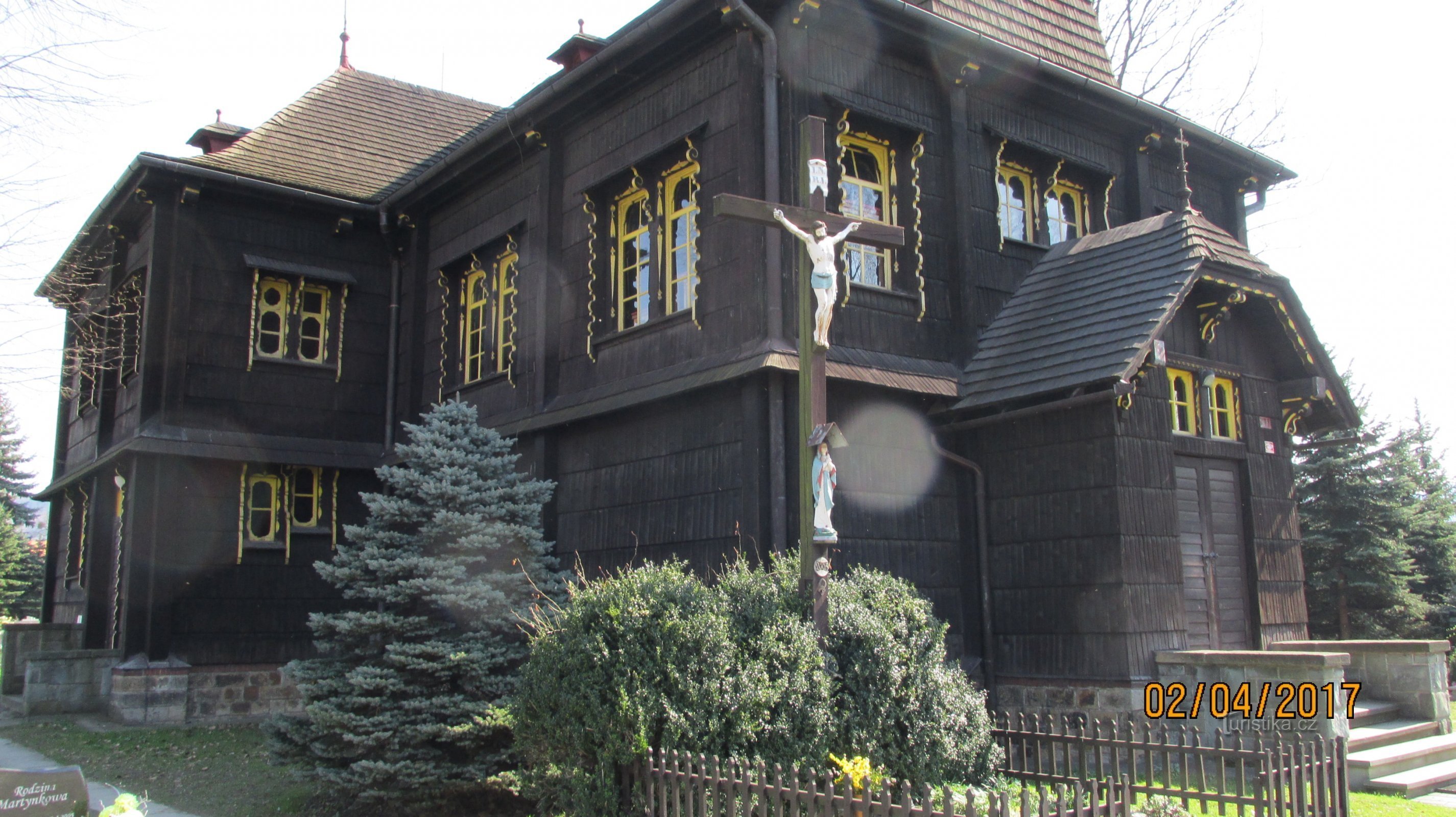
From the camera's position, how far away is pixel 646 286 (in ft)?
39.0

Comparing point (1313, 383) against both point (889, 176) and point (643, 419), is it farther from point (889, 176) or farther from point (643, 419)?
point (643, 419)

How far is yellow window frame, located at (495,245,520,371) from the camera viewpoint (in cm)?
1412

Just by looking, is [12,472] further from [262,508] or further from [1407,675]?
[1407,675]

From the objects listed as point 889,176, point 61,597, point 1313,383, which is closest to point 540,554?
point 889,176

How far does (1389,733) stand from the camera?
9484 millimetres

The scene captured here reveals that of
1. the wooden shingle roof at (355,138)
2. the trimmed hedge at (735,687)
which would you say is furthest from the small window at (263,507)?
the trimmed hedge at (735,687)

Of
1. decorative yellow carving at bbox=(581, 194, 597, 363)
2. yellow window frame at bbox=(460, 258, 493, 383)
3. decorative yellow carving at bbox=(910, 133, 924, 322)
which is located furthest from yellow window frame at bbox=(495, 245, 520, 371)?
decorative yellow carving at bbox=(910, 133, 924, 322)

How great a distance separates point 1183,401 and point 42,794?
9414mm

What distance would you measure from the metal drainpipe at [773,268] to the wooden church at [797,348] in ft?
0.11

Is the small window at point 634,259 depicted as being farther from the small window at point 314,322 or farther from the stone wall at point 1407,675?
the stone wall at point 1407,675

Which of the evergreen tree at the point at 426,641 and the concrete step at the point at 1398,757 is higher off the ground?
the evergreen tree at the point at 426,641

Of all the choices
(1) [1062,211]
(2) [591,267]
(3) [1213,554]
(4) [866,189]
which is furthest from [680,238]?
(3) [1213,554]

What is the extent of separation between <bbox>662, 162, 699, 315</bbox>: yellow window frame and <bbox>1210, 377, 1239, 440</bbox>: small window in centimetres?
517
